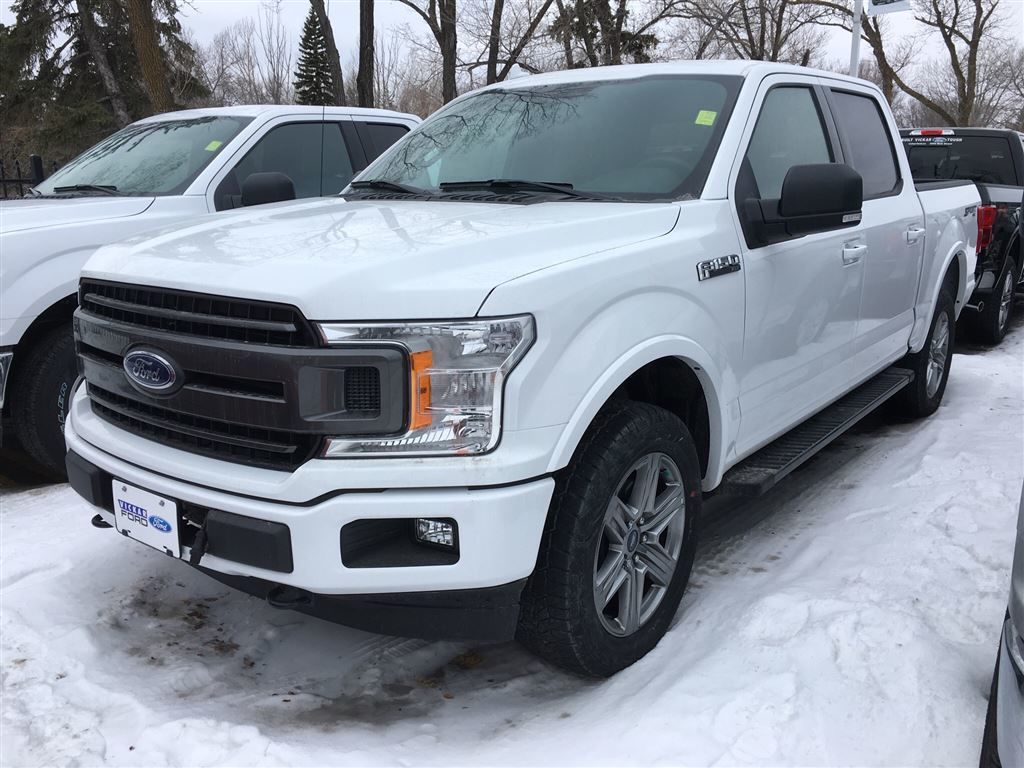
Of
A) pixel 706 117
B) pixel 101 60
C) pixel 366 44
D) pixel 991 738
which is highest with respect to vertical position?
pixel 101 60

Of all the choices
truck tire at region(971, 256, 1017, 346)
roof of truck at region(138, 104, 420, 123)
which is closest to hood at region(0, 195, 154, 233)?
roof of truck at region(138, 104, 420, 123)

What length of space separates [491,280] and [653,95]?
170 centimetres

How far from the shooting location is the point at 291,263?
2.42m

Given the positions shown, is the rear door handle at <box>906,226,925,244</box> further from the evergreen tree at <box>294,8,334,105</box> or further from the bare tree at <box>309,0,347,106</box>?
the evergreen tree at <box>294,8,334,105</box>

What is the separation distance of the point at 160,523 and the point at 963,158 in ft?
30.9

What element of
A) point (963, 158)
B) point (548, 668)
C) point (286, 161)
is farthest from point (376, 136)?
point (963, 158)

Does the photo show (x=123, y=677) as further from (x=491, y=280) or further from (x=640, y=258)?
(x=640, y=258)

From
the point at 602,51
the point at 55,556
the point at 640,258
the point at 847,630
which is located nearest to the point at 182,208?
the point at 55,556

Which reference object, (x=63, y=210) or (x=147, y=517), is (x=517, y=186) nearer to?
(x=147, y=517)

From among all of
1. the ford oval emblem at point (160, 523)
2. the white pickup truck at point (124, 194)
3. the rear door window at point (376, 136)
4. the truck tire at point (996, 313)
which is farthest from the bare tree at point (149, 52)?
the ford oval emblem at point (160, 523)

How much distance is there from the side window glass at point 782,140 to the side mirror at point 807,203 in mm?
149

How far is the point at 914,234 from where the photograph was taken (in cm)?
484

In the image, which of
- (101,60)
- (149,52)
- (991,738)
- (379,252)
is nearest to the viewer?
(991,738)

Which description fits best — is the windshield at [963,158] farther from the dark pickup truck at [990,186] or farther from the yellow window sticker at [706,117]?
the yellow window sticker at [706,117]
